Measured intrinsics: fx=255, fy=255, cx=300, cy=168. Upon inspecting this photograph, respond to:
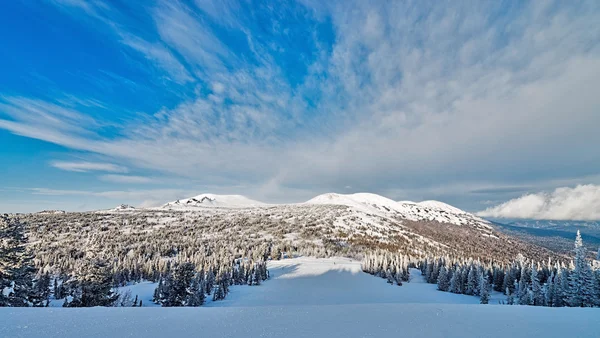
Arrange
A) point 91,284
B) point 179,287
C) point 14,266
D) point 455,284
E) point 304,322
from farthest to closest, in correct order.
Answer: point 455,284, point 179,287, point 91,284, point 14,266, point 304,322

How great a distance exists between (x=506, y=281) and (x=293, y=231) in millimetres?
73065

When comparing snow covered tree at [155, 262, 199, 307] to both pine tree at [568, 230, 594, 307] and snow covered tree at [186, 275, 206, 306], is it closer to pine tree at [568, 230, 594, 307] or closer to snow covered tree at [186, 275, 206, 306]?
snow covered tree at [186, 275, 206, 306]

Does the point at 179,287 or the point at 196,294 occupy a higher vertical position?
the point at 179,287

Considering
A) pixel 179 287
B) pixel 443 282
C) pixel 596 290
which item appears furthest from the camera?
pixel 443 282

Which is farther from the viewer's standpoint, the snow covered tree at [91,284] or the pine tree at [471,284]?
the pine tree at [471,284]

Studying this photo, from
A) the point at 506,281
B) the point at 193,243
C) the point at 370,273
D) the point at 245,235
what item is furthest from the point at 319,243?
the point at 506,281

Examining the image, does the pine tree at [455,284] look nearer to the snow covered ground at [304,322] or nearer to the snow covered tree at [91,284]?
the snow covered ground at [304,322]

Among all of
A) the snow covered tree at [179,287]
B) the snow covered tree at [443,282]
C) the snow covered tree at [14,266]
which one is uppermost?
the snow covered tree at [14,266]

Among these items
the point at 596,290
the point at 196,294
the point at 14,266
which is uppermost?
the point at 14,266

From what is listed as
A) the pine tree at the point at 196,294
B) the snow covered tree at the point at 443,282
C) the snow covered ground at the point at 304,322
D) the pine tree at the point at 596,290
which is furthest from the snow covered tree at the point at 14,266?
the snow covered tree at the point at 443,282

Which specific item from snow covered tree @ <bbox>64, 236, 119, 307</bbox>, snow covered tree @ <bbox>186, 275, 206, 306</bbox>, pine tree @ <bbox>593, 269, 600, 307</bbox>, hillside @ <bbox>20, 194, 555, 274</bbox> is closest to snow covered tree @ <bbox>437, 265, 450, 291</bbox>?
pine tree @ <bbox>593, 269, 600, 307</bbox>

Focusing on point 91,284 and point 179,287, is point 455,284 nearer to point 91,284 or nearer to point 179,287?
point 179,287

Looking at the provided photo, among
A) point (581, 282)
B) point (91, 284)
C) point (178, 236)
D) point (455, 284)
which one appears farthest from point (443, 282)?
point (178, 236)

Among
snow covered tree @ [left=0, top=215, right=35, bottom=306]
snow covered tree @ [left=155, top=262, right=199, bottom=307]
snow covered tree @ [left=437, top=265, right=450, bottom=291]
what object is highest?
snow covered tree @ [left=0, top=215, right=35, bottom=306]
